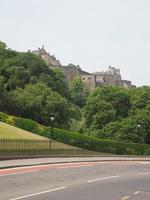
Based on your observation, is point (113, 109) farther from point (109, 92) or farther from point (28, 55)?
point (28, 55)

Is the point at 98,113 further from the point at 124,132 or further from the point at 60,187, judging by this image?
the point at 60,187

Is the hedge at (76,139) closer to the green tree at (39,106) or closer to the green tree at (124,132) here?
the green tree at (124,132)

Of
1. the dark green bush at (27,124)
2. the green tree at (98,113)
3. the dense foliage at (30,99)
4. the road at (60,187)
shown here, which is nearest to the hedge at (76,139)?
the dark green bush at (27,124)

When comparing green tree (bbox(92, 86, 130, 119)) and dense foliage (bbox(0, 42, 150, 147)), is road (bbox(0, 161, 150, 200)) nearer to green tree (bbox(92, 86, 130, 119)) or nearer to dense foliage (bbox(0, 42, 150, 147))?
dense foliage (bbox(0, 42, 150, 147))

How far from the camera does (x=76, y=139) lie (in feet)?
221

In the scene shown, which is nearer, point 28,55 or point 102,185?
point 102,185

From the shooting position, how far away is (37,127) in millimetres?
69750

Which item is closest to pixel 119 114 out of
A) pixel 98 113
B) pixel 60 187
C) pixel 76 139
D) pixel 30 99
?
pixel 98 113

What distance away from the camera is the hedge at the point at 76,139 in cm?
6744

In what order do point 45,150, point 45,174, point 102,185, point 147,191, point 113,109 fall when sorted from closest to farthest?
point 147,191, point 102,185, point 45,174, point 45,150, point 113,109

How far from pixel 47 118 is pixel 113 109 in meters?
10.6

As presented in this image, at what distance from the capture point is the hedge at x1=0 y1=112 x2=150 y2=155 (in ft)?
221

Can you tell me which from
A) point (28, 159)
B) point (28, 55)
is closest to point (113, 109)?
point (28, 55)

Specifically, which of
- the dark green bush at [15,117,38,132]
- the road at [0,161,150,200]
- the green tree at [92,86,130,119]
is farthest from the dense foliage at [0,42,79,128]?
the road at [0,161,150,200]
